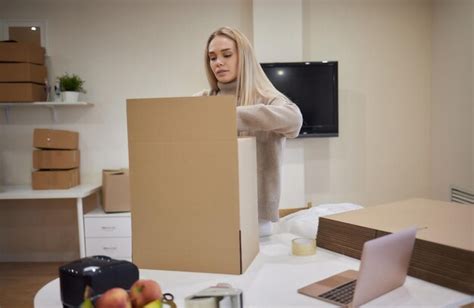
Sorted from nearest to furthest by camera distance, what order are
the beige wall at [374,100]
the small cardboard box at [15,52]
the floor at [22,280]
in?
the floor at [22,280] < the small cardboard box at [15,52] < the beige wall at [374,100]

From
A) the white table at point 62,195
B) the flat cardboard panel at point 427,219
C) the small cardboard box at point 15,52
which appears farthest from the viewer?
the small cardboard box at point 15,52

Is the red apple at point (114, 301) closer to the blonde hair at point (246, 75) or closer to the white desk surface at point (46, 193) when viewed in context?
the blonde hair at point (246, 75)

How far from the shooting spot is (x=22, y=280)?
3.19 m

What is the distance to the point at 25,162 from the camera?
364 cm

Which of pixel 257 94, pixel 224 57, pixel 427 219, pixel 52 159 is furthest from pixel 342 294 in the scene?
pixel 52 159

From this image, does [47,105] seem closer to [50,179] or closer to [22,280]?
[50,179]

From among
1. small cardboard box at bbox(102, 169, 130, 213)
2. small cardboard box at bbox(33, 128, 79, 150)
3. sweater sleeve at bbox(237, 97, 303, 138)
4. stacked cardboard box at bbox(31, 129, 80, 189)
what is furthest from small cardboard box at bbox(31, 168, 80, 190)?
sweater sleeve at bbox(237, 97, 303, 138)

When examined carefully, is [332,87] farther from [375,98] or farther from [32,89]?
[32,89]

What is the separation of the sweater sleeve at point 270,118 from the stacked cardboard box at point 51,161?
8.23ft

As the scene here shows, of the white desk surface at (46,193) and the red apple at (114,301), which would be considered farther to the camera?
the white desk surface at (46,193)

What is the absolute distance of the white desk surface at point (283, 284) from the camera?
0.84 metres

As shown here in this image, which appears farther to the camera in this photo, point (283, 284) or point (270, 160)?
point (270, 160)

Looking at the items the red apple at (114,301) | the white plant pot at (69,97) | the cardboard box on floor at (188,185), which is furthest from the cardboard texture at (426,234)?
the white plant pot at (69,97)

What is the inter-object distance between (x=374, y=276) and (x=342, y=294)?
0.32 feet
